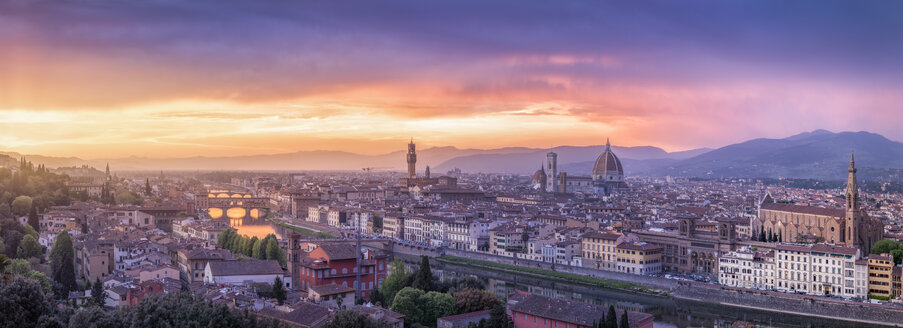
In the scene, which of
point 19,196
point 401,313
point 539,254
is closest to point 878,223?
point 539,254

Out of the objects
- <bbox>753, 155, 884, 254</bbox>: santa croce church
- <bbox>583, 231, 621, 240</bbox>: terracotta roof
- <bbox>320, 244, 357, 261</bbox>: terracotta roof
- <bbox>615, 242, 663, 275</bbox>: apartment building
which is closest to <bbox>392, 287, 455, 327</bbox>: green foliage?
<bbox>320, 244, 357, 261</bbox>: terracotta roof

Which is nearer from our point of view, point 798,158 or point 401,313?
point 401,313

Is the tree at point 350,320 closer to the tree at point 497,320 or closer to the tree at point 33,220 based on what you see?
the tree at point 497,320

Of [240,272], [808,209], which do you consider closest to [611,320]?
[240,272]

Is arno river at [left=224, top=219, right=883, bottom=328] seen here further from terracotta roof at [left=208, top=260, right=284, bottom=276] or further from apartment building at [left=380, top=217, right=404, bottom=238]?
apartment building at [left=380, top=217, right=404, bottom=238]

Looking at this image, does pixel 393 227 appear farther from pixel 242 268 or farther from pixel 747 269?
pixel 242 268

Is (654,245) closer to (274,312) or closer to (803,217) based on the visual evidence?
(803,217)
